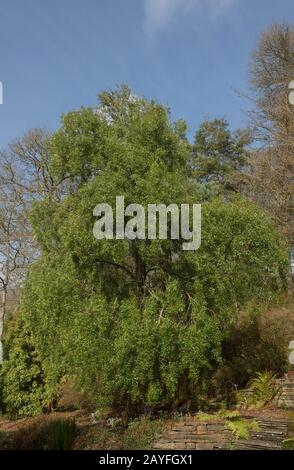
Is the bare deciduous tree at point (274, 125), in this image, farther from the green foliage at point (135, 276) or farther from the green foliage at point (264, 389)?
the green foliage at point (135, 276)

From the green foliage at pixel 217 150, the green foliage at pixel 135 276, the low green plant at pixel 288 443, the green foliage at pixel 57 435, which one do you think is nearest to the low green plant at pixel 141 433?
the green foliage at pixel 135 276

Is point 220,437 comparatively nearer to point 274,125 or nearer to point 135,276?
point 135,276

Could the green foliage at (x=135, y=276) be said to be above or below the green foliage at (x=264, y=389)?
above

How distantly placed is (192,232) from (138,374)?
2929 mm

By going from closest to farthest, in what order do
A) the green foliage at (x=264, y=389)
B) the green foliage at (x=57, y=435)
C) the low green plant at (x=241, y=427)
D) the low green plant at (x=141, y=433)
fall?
1. the low green plant at (x=241, y=427)
2. the low green plant at (x=141, y=433)
3. the green foliage at (x=57, y=435)
4. the green foliage at (x=264, y=389)

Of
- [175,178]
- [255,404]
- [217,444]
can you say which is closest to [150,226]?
[175,178]

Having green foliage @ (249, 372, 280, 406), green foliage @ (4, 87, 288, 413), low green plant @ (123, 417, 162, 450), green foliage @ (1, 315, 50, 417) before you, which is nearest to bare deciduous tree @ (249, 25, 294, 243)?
green foliage @ (249, 372, 280, 406)

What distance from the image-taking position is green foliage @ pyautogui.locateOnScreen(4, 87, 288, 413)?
8.16 m

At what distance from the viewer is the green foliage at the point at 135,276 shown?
816 cm

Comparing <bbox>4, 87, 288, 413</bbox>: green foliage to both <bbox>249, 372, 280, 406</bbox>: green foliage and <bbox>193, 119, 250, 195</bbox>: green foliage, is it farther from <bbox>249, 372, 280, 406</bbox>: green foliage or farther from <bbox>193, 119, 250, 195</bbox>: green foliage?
<bbox>193, 119, 250, 195</bbox>: green foliage

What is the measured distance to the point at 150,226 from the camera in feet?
27.3

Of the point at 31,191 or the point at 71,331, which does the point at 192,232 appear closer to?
the point at 71,331

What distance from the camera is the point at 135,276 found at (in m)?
9.55

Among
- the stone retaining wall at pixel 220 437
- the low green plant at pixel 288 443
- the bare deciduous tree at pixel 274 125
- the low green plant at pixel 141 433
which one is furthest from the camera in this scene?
the bare deciduous tree at pixel 274 125
